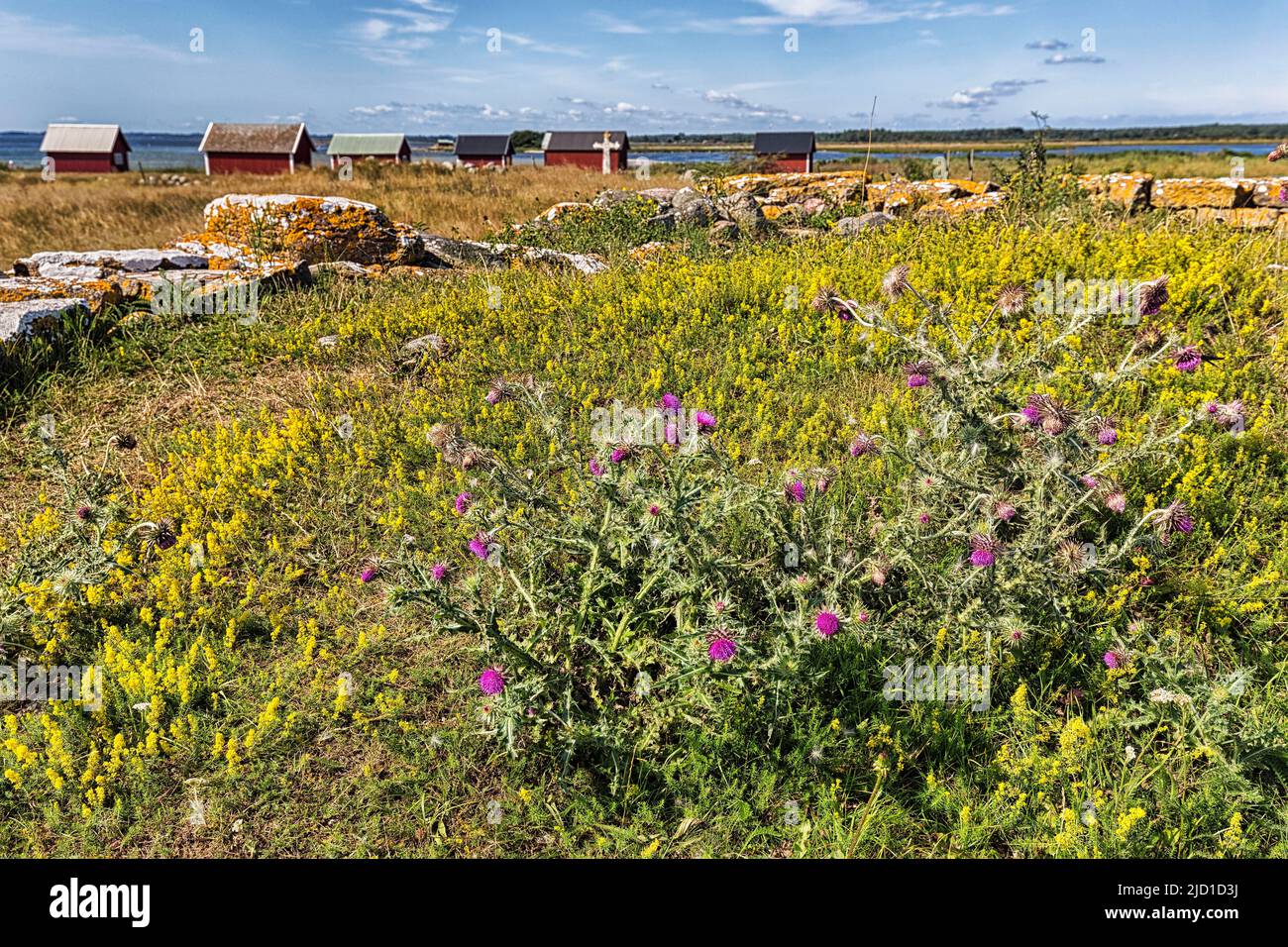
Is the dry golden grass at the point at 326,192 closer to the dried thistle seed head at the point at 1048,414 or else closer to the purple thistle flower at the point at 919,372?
the purple thistle flower at the point at 919,372

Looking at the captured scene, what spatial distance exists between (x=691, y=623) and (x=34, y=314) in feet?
22.7

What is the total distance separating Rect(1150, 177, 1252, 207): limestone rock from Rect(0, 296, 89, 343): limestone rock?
1274cm

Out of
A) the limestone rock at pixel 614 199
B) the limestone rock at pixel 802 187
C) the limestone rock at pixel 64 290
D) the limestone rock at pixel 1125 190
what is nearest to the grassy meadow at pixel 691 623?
the limestone rock at pixel 64 290

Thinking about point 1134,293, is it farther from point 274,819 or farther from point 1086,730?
point 274,819

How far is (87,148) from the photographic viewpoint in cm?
6109

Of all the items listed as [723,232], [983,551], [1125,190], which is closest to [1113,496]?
[983,551]

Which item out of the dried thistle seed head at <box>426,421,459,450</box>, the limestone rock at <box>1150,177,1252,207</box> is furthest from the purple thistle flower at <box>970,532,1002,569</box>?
the limestone rock at <box>1150,177,1252,207</box>

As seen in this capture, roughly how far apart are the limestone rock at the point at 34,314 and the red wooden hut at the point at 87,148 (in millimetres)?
70125

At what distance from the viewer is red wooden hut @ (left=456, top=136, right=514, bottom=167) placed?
67.8 meters

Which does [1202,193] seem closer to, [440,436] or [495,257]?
[495,257]

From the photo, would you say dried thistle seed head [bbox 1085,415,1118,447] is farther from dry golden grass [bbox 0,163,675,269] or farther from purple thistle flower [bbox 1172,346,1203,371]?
dry golden grass [bbox 0,163,675,269]

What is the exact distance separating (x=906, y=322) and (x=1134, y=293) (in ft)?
6.71
